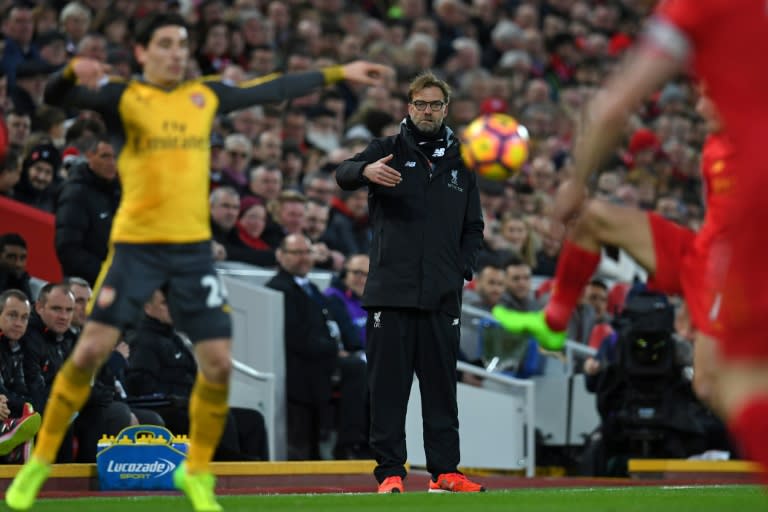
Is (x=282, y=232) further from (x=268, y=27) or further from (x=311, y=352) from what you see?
(x=268, y=27)

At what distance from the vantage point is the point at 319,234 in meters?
15.7

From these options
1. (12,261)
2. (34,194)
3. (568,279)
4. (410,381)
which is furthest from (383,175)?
(34,194)

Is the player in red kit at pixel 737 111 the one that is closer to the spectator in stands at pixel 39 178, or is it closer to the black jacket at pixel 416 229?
the black jacket at pixel 416 229

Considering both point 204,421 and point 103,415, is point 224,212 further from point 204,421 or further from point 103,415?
point 204,421

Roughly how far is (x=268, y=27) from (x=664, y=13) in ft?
49.4

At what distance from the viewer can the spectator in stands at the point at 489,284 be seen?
50.6 ft

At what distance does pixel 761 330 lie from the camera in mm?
4676

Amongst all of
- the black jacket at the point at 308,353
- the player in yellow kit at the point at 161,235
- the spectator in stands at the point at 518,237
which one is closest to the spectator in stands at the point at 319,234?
the black jacket at the point at 308,353

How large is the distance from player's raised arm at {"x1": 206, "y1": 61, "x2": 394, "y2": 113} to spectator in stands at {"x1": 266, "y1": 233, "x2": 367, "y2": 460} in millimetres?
5513

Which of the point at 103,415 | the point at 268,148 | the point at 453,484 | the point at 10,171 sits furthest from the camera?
the point at 268,148

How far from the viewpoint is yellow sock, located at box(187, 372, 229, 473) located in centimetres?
757

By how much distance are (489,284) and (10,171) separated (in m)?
4.94

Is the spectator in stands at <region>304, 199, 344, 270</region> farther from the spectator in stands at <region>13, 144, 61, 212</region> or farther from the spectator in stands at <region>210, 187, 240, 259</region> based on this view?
the spectator in stands at <region>13, 144, 61, 212</region>

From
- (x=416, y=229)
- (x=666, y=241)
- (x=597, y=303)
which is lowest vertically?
(x=597, y=303)
